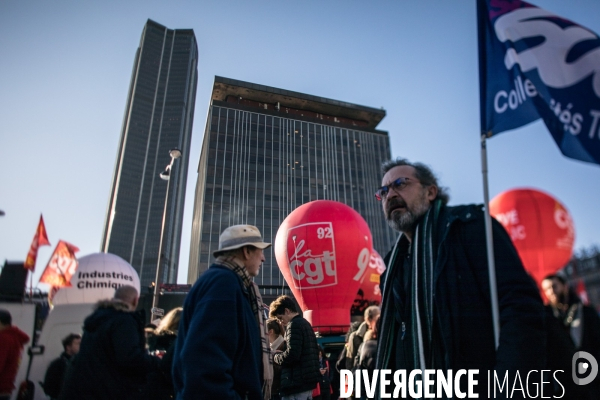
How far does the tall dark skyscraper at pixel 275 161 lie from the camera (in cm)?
5159

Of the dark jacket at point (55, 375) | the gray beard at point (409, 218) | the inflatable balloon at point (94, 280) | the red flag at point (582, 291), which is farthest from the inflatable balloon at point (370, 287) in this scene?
the red flag at point (582, 291)

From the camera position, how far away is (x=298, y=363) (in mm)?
4164

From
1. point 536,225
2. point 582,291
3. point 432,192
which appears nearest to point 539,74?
point 432,192

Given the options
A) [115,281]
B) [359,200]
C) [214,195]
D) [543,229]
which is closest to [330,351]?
[115,281]

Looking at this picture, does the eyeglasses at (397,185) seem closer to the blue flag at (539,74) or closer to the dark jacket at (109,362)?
the blue flag at (539,74)

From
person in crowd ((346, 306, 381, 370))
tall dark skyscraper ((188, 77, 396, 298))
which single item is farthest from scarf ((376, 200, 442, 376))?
tall dark skyscraper ((188, 77, 396, 298))

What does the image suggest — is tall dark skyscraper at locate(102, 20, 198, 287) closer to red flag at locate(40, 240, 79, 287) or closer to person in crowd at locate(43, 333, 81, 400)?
red flag at locate(40, 240, 79, 287)

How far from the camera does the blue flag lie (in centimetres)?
226

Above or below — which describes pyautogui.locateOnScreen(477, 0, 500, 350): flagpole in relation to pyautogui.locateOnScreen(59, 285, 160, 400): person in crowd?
above

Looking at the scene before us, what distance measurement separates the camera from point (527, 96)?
2.56 m

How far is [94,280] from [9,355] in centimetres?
227

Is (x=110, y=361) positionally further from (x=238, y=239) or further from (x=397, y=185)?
(x=397, y=185)

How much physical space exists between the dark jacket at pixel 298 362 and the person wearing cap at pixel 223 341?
1761 mm

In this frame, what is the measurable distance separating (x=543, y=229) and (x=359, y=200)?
2170 inches
